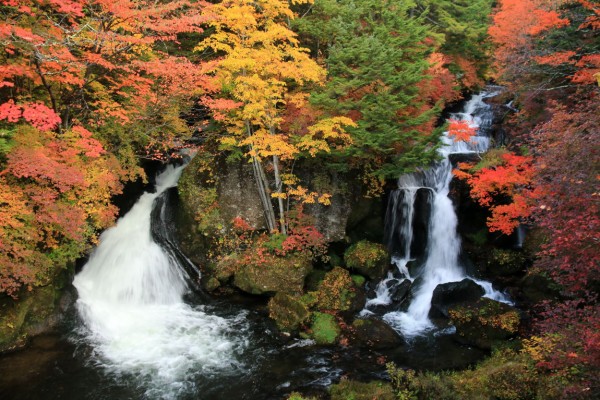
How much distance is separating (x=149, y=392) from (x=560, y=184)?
10.7 meters

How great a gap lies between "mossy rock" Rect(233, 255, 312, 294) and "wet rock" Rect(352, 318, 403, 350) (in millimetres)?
2641

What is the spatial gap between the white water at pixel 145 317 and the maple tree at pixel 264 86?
4466 millimetres

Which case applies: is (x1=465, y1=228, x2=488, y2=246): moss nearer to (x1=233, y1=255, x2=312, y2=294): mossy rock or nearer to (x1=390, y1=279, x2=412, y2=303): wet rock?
(x1=390, y1=279, x2=412, y2=303): wet rock

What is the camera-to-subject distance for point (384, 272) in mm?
14812

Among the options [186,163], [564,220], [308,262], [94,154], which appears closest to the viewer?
[564,220]

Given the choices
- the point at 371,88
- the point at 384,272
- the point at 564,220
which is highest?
the point at 371,88

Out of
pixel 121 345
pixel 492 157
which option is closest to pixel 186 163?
pixel 121 345

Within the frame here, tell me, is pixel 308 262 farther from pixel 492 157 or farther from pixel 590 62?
pixel 590 62

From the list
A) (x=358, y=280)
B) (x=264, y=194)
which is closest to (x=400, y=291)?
(x=358, y=280)

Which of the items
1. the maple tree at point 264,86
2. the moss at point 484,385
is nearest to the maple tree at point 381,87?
the maple tree at point 264,86

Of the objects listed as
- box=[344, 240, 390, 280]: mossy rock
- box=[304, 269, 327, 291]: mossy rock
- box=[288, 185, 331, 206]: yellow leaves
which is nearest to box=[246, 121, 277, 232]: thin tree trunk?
box=[288, 185, 331, 206]: yellow leaves

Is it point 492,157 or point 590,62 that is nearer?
point 590,62

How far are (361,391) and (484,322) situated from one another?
466 centimetres

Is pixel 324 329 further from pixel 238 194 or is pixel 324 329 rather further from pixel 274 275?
pixel 238 194
